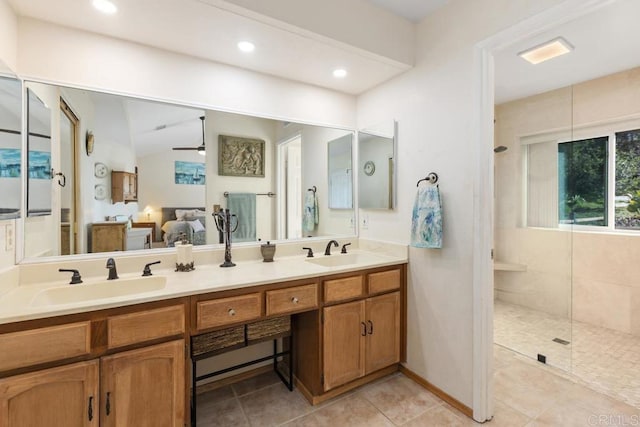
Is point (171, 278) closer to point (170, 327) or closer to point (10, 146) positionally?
point (170, 327)

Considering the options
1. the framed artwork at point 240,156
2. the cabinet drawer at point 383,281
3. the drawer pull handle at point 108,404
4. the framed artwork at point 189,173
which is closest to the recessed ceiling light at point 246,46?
the framed artwork at point 240,156

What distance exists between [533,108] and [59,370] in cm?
449

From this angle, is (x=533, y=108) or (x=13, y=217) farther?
(x=533, y=108)

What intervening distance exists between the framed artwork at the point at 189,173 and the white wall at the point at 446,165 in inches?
60.3

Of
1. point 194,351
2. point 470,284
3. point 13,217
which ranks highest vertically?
point 13,217

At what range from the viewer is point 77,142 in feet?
5.89

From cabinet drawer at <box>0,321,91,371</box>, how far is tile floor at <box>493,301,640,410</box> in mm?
3045

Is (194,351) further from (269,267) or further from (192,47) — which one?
(192,47)

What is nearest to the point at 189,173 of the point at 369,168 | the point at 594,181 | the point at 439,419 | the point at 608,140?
the point at 369,168

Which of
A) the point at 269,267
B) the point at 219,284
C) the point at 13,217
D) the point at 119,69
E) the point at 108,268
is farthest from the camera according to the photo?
the point at 269,267

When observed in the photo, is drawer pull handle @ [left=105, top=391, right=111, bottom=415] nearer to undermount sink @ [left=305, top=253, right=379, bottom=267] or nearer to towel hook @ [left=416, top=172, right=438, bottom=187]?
undermount sink @ [left=305, top=253, right=379, bottom=267]

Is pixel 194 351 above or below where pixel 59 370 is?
below

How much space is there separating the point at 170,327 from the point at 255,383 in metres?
1.09

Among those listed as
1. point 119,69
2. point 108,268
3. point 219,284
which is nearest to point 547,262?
point 219,284
